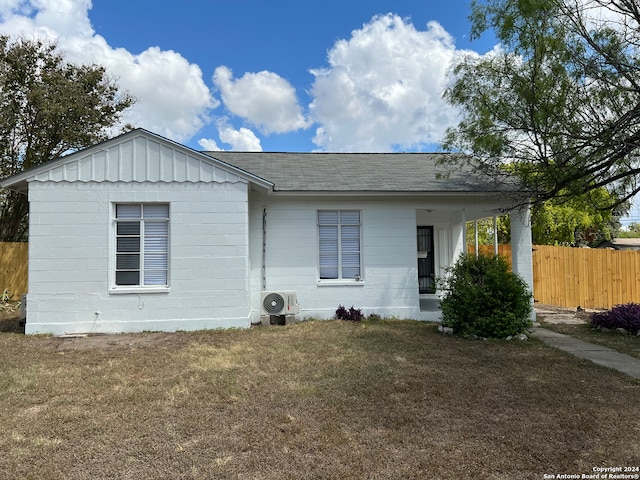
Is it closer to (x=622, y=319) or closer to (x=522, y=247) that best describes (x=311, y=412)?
(x=622, y=319)

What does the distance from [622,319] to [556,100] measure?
195 inches

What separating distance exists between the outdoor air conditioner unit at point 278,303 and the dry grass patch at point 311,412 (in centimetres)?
229

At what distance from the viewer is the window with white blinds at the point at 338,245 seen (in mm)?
10016

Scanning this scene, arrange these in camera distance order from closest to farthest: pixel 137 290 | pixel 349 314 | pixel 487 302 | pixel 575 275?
1. pixel 487 302
2. pixel 137 290
3. pixel 349 314
4. pixel 575 275

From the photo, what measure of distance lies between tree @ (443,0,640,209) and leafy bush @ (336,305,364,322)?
4203mm

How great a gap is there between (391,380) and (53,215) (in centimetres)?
736

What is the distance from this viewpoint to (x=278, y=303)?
9.33 metres

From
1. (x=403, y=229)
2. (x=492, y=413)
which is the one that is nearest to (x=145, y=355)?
(x=492, y=413)

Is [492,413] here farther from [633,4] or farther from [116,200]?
[116,200]

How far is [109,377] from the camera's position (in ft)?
17.8

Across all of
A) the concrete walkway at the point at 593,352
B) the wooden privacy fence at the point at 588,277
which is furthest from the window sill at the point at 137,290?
the wooden privacy fence at the point at 588,277

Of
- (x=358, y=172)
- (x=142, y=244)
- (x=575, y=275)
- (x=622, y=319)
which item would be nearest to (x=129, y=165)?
(x=142, y=244)

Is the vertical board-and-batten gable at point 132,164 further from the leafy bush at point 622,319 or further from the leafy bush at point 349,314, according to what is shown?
the leafy bush at point 622,319

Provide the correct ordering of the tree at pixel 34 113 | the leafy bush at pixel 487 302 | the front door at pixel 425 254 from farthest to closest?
the tree at pixel 34 113 < the front door at pixel 425 254 < the leafy bush at pixel 487 302
